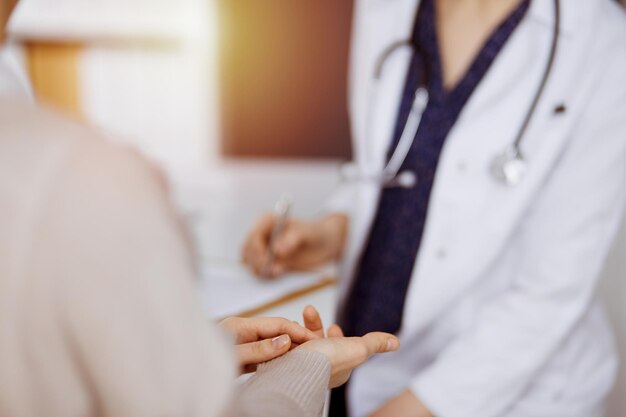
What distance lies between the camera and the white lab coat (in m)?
0.77

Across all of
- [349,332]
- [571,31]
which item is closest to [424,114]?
[571,31]

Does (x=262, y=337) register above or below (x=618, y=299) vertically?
above

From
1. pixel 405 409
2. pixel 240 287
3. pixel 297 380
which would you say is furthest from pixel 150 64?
pixel 297 380

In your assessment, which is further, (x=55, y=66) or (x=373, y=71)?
(x=55, y=66)

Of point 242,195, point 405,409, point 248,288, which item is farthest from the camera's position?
point 242,195

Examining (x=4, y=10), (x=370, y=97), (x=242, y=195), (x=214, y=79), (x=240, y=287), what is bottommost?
(x=242, y=195)

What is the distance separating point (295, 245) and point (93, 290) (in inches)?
26.5

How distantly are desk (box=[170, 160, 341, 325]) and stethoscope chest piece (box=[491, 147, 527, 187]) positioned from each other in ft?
0.92

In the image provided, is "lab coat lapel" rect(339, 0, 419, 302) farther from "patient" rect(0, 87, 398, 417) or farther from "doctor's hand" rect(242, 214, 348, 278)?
"patient" rect(0, 87, 398, 417)

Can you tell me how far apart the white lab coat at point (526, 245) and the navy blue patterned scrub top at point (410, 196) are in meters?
0.03

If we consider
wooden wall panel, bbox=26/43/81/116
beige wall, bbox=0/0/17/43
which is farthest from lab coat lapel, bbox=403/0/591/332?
wooden wall panel, bbox=26/43/81/116

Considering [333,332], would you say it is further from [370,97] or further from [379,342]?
[370,97]

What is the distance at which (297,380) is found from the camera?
0.39m

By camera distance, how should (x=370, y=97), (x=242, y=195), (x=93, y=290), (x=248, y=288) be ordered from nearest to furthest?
1. (x=93, y=290)
2. (x=248, y=288)
3. (x=370, y=97)
4. (x=242, y=195)
